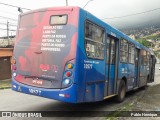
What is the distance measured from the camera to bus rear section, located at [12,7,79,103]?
7.16m

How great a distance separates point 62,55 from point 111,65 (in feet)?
9.90

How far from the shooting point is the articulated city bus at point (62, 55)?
7.15 metres

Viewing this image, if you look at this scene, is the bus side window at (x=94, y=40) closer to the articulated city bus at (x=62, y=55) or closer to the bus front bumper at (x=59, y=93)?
the articulated city bus at (x=62, y=55)

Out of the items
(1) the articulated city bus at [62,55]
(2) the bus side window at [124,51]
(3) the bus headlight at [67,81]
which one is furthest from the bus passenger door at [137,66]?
(3) the bus headlight at [67,81]

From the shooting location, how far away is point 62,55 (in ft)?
23.8

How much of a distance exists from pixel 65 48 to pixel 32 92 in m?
1.55

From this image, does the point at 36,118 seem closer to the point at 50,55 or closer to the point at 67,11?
the point at 50,55

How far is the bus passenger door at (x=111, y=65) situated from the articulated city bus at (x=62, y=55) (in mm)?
255

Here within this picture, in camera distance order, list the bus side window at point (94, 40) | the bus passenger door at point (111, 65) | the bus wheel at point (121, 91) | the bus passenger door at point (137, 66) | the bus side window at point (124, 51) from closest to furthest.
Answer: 1. the bus side window at point (94, 40)
2. the bus passenger door at point (111, 65)
3. the bus side window at point (124, 51)
4. the bus wheel at point (121, 91)
5. the bus passenger door at point (137, 66)

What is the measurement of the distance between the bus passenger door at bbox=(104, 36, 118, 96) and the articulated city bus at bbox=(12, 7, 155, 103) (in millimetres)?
255

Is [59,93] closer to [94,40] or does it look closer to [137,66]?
[94,40]

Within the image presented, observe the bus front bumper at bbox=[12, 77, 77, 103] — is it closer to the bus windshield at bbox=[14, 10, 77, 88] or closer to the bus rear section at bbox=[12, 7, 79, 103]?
the bus rear section at bbox=[12, 7, 79, 103]

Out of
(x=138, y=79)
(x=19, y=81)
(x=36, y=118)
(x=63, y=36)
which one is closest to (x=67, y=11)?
(x=63, y=36)

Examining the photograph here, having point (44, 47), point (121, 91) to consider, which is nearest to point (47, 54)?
point (44, 47)
